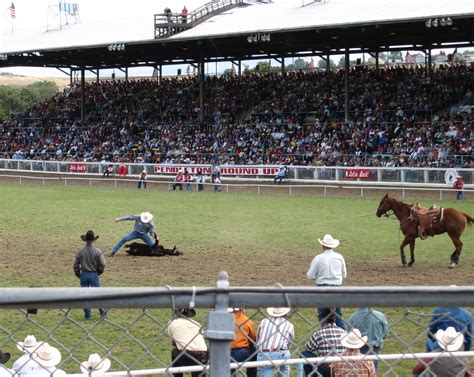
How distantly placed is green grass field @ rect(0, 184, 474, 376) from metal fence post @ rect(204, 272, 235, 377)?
4.19 meters

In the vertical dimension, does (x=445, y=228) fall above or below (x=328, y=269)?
below

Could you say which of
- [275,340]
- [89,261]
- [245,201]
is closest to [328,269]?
[89,261]

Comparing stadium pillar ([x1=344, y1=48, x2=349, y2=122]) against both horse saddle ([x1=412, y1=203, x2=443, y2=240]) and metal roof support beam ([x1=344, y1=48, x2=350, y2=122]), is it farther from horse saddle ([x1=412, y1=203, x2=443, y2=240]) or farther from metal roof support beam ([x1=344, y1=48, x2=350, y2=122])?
horse saddle ([x1=412, y1=203, x2=443, y2=240])

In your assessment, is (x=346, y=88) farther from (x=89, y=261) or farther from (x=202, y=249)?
(x=89, y=261)

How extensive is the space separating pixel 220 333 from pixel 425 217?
1414 centimetres

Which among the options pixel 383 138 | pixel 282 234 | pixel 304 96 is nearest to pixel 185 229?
pixel 282 234

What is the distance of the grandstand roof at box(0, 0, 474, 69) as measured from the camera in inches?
1496

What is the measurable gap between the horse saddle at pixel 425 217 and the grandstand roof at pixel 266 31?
19955mm

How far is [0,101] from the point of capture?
117m

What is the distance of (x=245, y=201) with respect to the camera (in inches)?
1228

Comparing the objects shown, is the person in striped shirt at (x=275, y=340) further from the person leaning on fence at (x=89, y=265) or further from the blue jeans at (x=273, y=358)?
the person leaning on fence at (x=89, y=265)

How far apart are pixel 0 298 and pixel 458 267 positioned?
14.6m

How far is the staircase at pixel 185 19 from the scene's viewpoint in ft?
155

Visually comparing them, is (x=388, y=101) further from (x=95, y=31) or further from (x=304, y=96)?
(x=95, y=31)
